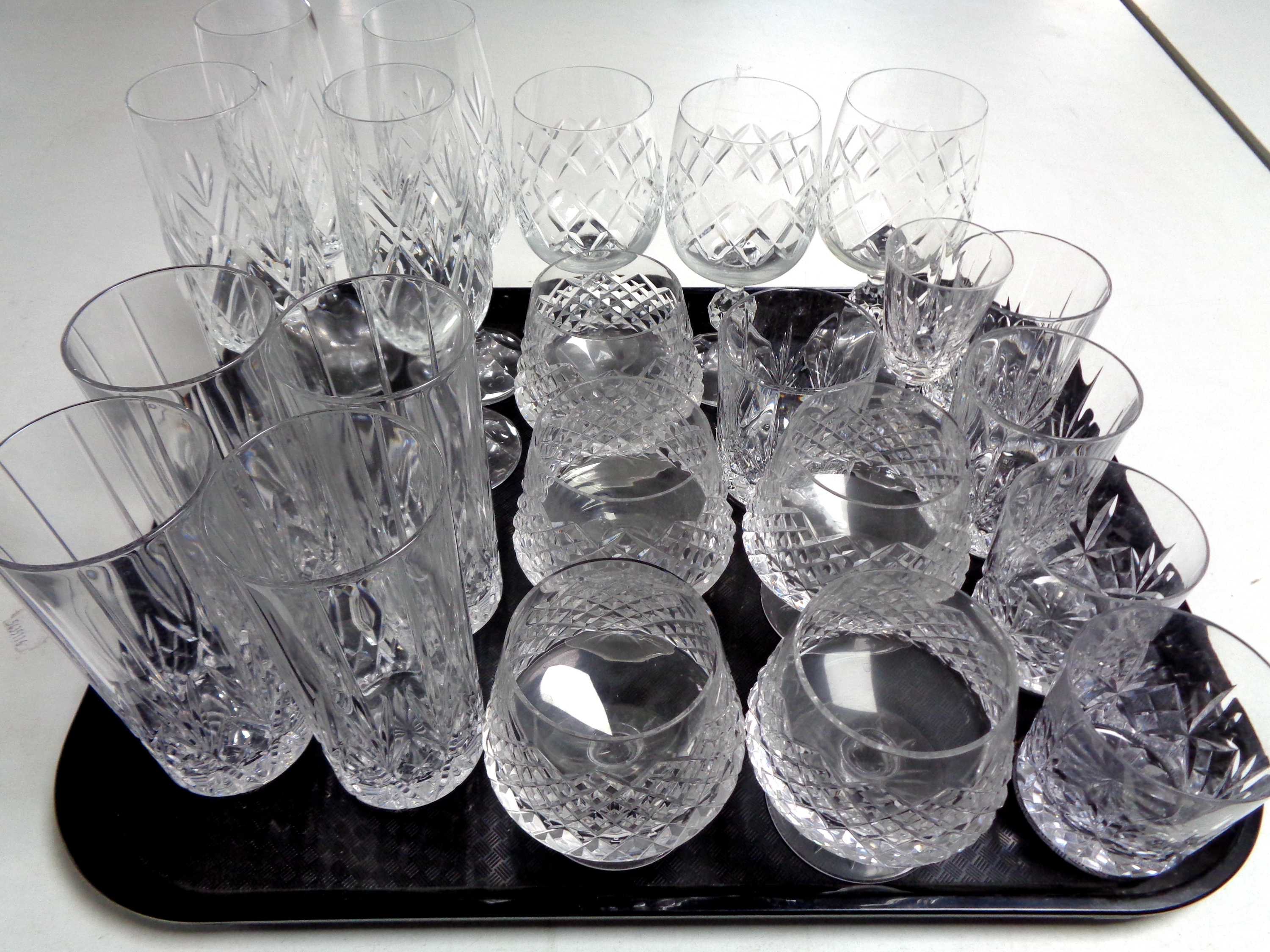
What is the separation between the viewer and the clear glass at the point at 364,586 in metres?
0.39

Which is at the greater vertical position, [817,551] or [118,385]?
[118,385]

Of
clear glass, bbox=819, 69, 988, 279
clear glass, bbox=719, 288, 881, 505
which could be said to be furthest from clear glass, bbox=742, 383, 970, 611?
clear glass, bbox=819, 69, 988, 279

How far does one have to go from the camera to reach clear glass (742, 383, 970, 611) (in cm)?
49

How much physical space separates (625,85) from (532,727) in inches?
19.0

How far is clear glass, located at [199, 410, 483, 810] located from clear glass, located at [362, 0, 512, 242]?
254 millimetres

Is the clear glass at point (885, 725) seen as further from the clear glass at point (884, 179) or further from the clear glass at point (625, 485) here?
the clear glass at point (884, 179)

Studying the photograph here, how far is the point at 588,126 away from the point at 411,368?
260 millimetres

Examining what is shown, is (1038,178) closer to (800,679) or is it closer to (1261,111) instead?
(1261,111)

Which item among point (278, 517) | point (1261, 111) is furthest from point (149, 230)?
point (1261, 111)

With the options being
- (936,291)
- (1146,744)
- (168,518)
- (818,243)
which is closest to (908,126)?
(818,243)

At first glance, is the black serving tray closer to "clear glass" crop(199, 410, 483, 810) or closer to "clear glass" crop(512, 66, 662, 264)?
"clear glass" crop(199, 410, 483, 810)

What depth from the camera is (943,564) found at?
491 millimetres

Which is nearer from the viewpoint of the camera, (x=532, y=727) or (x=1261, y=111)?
(x=532, y=727)

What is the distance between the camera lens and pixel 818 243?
2.96ft
